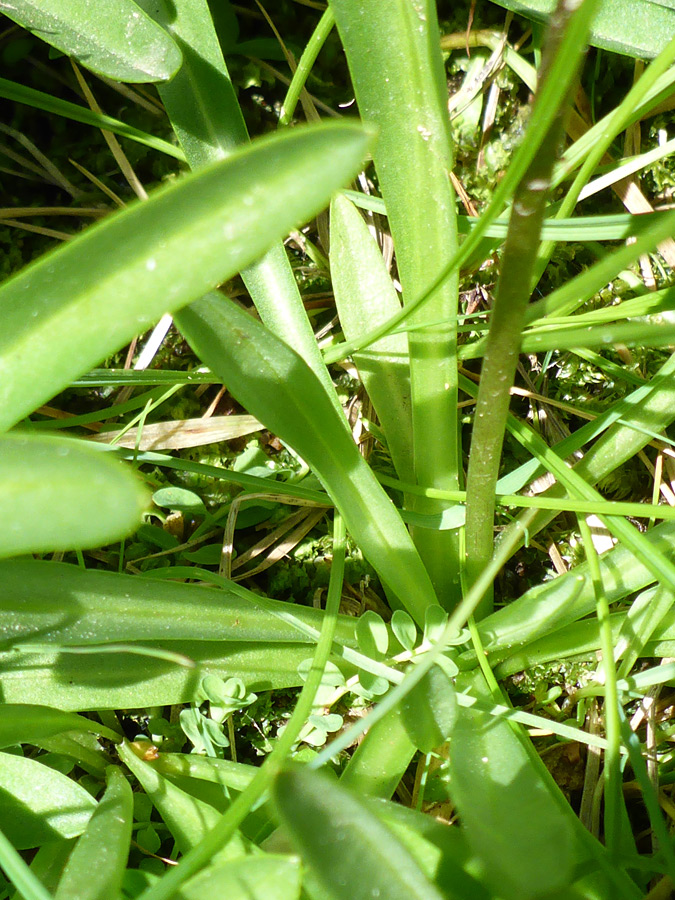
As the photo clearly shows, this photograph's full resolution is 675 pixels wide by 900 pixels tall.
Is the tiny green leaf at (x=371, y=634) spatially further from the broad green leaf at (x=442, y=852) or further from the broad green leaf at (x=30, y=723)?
the broad green leaf at (x=30, y=723)

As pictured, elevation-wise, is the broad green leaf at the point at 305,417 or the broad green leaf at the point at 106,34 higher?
the broad green leaf at the point at 106,34

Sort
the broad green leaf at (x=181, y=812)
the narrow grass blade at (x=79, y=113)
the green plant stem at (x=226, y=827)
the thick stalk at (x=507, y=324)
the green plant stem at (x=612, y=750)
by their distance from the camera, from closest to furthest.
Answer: the thick stalk at (x=507, y=324) → the green plant stem at (x=226, y=827) → the green plant stem at (x=612, y=750) → the broad green leaf at (x=181, y=812) → the narrow grass blade at (x=79, y=113)

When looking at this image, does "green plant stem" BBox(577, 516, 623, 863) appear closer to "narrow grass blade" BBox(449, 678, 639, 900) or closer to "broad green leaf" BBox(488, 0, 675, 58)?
"narrow grass blade" BBox(449, 678, 639, 900)

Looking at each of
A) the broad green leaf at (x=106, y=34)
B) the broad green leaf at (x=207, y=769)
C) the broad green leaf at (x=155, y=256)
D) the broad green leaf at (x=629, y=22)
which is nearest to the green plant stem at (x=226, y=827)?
the broad green leaf at (x=207, y=769)

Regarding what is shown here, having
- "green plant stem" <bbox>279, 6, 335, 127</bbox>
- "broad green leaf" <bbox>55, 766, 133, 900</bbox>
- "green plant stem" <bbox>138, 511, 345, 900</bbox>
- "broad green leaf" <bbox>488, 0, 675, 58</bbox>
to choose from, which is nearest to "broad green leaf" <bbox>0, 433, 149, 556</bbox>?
"green plant stem" <bbox>138, 511, 345, 900</bbox>

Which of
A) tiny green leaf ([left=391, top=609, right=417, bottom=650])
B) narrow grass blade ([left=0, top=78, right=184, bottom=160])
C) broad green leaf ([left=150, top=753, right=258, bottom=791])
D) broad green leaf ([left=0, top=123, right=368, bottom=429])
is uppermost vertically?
narrow grass blade ([left=0, top=78, right=184, bottom=160])

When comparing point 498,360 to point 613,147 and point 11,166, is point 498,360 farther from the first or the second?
point 11,166

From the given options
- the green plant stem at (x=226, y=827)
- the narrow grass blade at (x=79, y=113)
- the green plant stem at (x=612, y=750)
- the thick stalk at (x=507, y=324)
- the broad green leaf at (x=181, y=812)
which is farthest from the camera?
the narrow grass blade at (x=79, y=113)
